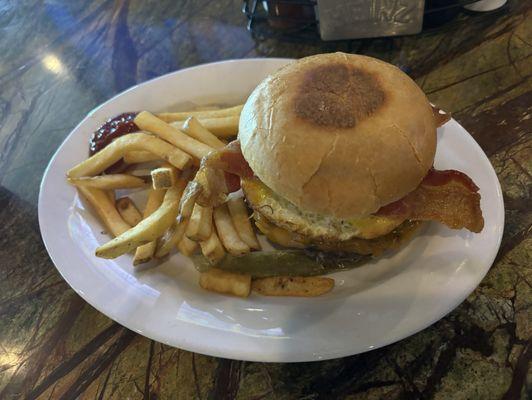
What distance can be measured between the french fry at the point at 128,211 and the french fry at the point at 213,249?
413mm

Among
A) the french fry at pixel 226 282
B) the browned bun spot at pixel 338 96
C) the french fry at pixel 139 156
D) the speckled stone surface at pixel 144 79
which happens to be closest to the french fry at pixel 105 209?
the french fry at pixel 139 156

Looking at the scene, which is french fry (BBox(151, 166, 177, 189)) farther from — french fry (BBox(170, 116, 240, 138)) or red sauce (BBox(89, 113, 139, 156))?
red sauce (BBox(89, 113, 139, 156))

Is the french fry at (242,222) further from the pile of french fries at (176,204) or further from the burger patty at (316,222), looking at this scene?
the burger patty at (316,222)

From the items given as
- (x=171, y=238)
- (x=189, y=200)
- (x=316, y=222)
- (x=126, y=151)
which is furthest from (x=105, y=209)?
(x=316, y=222)

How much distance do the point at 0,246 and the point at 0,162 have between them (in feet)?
2.24

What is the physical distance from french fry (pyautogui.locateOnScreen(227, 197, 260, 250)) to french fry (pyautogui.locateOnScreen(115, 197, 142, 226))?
441 millimetres

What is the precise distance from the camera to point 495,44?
8.84 feet

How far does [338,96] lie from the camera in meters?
1.52

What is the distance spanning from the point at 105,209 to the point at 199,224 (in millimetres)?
503

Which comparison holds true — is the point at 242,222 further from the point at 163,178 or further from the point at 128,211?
the point at 128,211

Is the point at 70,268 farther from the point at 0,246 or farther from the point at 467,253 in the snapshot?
the point at 467,253

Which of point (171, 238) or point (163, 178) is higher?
point (163, 178)

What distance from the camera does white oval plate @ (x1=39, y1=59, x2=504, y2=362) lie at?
150cm

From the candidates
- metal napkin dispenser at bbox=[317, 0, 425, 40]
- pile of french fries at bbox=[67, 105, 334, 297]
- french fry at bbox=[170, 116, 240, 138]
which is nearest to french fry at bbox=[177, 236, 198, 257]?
pile of french fries at bbox=[67, 105, 334, 297]
